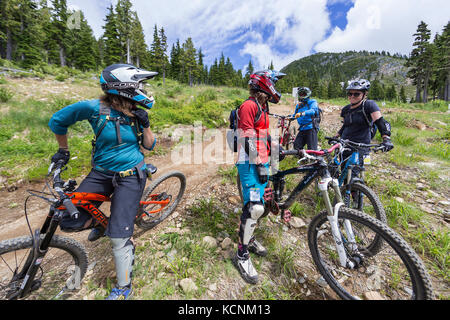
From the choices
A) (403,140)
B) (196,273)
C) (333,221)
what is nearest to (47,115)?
(196,273)

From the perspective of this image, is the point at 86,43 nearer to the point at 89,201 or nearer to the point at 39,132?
the point at 39,132

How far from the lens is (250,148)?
252cm

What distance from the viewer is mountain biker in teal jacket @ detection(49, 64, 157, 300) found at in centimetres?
228

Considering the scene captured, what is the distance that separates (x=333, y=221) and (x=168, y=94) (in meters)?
16.0

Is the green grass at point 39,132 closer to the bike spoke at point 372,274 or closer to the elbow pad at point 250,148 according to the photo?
the elbow pad at point 250,148

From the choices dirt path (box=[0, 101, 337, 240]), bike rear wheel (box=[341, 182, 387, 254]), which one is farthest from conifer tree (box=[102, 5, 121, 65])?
bike rear wheel (box=[341, 182, 387, 254])

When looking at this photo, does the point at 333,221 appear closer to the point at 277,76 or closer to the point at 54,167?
the point at 277,76

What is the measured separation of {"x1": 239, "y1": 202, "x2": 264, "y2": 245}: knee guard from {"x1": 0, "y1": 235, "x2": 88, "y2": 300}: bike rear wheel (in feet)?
7.34

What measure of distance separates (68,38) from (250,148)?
55500 millimetres

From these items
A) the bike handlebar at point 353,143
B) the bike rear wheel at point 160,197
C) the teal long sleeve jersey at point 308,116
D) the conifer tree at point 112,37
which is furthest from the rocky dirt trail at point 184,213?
the conifer tree at point 112,37

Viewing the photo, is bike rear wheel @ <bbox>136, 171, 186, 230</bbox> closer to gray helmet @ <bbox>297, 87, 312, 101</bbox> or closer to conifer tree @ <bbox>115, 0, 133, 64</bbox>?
gray helmet @ <bbox>297, 87, 312, 101</bbox>

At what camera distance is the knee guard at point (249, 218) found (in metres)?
2.59
